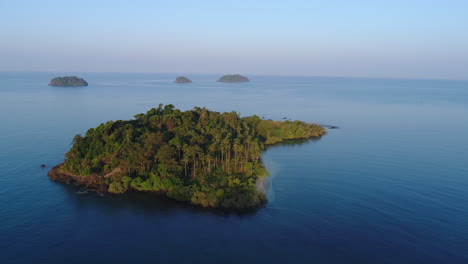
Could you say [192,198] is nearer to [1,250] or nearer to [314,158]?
[1,250]

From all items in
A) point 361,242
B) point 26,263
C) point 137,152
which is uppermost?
point 137,152

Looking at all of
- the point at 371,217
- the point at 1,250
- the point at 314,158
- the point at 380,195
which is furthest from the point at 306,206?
the point at 1,250

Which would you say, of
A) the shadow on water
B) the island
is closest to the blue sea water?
the shadow on water

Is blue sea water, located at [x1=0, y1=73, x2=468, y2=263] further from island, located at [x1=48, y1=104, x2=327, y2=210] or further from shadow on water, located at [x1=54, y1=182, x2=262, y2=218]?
island, located at [x1=48, y1=104, x2=327, y2=210]

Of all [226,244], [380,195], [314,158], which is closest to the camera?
[226,244]

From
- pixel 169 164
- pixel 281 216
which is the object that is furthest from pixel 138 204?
pixel 281 216

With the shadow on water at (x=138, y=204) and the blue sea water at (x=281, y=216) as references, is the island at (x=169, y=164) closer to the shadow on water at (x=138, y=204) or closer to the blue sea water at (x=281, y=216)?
the shadow on water at (x=138, y=204)

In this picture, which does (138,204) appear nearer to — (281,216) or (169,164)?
(169,164)
